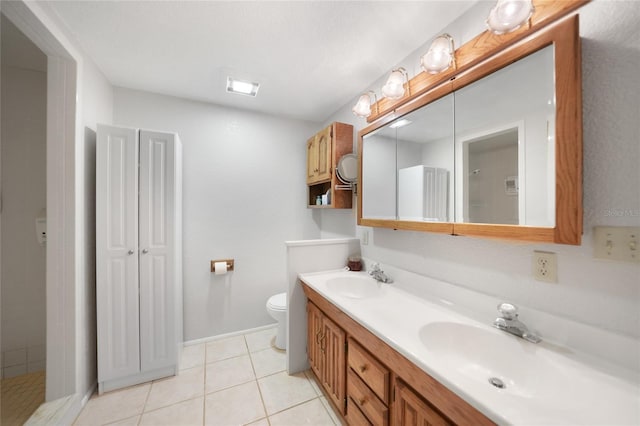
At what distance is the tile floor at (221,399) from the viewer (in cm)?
142

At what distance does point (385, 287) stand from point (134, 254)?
1.80m

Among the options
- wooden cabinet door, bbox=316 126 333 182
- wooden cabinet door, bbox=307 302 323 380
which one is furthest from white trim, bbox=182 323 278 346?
wooden cabinet door, bbox=316 126 333 182

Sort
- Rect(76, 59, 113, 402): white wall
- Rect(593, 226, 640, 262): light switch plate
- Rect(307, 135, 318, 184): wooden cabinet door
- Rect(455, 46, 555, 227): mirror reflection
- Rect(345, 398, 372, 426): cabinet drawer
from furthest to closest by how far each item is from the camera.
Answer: Rect(307, 135, 318, 184): wooden cabinet door → Rect(76, 59, 113, 402): white wall → Rect(345, 398, 372, 426): cabinet drawer → Rect(455, 46, 555, 227): mirror reflection → Rect(593, 226, 640, 262): light switch plate

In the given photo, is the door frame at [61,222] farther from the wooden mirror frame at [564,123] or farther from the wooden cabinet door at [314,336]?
the wooden mirror frame at [564,123]

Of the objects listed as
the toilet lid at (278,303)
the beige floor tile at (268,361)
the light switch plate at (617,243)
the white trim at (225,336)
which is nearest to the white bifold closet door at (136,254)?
the white trim at (225,336)

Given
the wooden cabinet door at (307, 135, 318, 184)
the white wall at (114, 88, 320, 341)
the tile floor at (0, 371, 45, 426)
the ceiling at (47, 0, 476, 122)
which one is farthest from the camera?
the wooden cabinet door at (307, 135, 318, 184)

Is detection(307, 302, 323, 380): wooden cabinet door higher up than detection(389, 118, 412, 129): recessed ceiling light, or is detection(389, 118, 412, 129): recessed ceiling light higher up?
detection(389, 118, 412, 129): recessed ceiling light

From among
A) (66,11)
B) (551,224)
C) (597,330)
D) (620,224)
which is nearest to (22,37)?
(66,11)

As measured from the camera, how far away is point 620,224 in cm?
74

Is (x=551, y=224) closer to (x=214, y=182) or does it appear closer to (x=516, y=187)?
(x=516, y=187)

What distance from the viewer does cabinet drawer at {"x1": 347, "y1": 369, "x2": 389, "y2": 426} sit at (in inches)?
39.1

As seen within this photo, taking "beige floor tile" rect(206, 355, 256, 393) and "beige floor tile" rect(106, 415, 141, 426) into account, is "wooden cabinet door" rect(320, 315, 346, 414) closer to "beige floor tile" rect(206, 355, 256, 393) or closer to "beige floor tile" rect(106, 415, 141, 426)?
"beige floor tile" rect(206, 355, 256, 393)

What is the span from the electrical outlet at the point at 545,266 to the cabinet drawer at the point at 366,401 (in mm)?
828

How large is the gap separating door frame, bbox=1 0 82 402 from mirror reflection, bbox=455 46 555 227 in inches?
88.4
